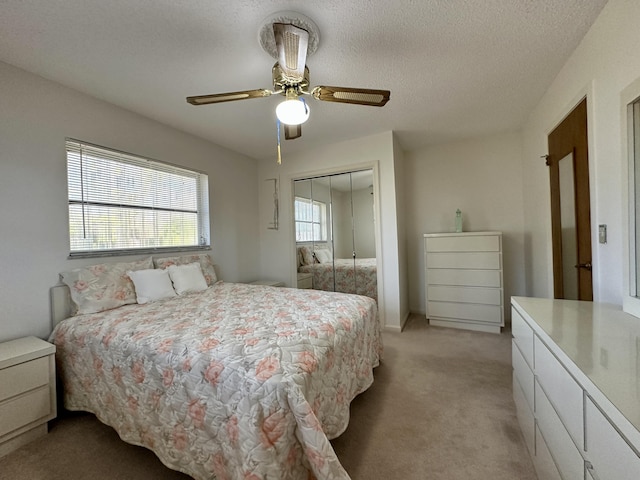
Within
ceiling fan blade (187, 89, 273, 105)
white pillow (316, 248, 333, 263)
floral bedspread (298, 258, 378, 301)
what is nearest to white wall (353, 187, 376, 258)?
floral bedspread (298, 258, 378, 301)

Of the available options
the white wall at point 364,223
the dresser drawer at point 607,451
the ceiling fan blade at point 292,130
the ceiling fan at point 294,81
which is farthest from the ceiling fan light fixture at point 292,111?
the white wall at point 364,223

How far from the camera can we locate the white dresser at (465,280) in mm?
3133

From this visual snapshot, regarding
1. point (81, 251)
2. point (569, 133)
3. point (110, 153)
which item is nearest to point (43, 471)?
point (81, 251)

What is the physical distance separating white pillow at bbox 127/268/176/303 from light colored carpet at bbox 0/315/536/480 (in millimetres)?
889

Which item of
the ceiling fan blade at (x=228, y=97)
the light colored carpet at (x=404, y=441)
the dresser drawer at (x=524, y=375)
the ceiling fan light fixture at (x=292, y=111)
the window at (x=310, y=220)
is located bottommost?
the light colored carpet at (x=404, y=441)

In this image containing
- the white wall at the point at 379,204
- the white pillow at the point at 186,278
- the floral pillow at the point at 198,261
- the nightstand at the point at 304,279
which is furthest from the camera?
the nightstand at the point at 304,279

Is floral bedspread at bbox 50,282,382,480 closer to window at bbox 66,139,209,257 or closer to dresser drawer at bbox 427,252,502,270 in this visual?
window at bbox 66,139,209,257

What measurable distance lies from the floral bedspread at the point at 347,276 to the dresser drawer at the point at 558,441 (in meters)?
2.37

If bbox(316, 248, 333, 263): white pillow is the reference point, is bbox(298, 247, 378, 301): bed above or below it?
below

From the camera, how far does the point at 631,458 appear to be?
0.58 metres

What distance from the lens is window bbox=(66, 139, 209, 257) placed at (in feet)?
7.53

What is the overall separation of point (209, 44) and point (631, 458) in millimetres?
2532

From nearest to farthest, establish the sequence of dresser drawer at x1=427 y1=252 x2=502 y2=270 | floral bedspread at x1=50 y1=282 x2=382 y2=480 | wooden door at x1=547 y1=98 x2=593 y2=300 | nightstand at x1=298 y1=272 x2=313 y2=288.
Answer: floral bedspread at x1=50 y1=282 x2=382 y2=480 < wooden door at x1=547 y1=98 x2=593 y2=300 < dresser drawer at x1=427 y1=252 x2=502 y2=270 < nightstand at x1=298 y1=272 x2=313 y2=288

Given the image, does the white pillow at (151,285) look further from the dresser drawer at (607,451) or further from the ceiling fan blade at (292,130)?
the dresser drawer at (607,451)
